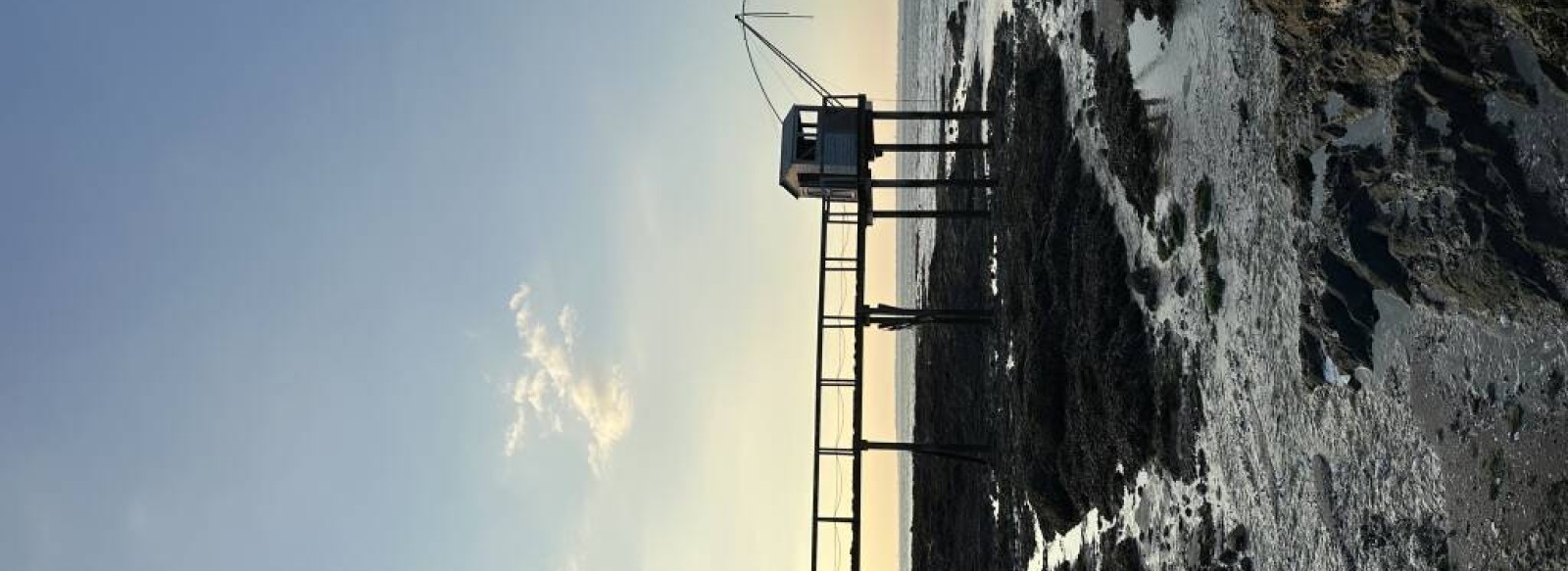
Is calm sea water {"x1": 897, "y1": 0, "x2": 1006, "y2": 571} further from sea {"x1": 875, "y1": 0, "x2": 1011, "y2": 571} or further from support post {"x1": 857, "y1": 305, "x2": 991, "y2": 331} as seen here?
support post {"x1": 857, "y1": 305, "x2": 991, "y2": 331}

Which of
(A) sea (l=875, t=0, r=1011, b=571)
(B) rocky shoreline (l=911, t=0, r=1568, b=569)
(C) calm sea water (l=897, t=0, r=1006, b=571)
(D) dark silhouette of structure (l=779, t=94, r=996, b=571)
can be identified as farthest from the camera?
(C) calm sea water (l=897, t=0, r=1006, b=571)

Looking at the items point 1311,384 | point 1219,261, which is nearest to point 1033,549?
point 1219,261

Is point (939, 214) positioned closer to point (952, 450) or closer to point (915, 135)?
point (952, 450)

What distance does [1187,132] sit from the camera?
11.7m

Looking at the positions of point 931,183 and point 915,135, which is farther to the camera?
point 915,135

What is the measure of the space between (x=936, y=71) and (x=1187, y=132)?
911 inches

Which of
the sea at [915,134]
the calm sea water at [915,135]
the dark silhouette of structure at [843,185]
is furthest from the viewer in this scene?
the calm sea water at [915,135]

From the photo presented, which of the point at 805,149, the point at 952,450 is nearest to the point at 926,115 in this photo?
the point at 805,149

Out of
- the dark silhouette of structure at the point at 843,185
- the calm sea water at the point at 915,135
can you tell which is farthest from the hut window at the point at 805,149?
the calm sea water at the point at 915,135

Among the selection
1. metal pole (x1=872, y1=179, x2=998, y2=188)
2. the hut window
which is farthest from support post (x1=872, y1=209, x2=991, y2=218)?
the hut window

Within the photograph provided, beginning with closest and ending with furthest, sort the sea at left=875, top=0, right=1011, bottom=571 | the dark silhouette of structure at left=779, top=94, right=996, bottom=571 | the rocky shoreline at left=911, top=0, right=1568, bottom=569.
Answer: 1. the rocky shoreline at left=911, top=0, right=1568, bottom=569
2. the dark silhouette of structure at left=779, top=94, right=996, bottom=571
3. the sea at left=875, top=0, right=1011, bottom=571

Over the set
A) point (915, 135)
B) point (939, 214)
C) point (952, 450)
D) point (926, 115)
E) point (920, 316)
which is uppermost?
point (915, 135)

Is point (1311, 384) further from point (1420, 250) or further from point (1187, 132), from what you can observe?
point (1187, 132)

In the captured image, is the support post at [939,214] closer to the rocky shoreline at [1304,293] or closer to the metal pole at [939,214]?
the metal pole at [939,214]
